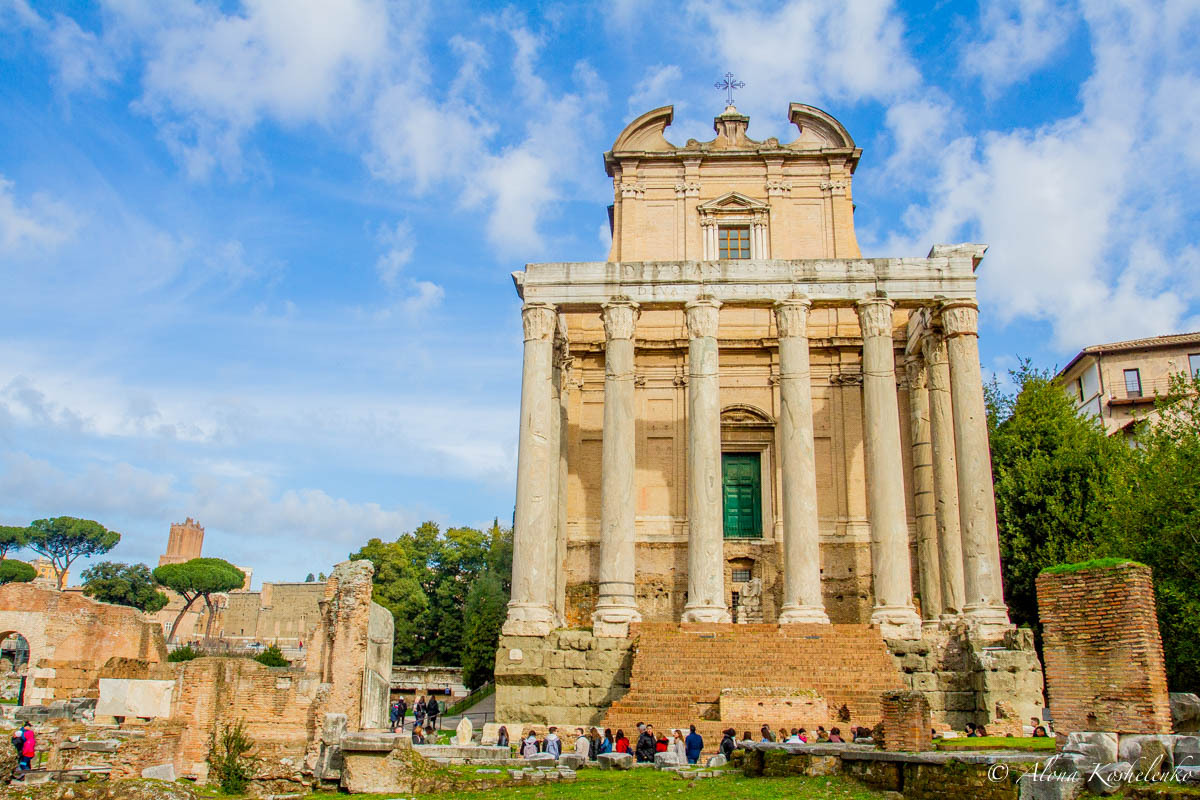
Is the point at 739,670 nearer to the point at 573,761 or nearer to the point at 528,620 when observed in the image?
the point at 528,620

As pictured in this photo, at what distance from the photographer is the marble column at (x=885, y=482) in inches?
902

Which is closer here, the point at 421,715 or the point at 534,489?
the point at 534,489

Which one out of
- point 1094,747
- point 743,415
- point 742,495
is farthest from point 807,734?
point 743,415

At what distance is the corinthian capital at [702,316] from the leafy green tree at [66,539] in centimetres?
8571

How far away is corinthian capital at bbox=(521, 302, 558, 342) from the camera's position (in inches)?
1007

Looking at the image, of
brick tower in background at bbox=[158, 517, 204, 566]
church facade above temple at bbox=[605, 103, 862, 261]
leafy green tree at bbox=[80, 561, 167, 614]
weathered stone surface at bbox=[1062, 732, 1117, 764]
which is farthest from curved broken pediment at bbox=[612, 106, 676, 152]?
brick tower in background at bbox=[158, 517, 204, 566]

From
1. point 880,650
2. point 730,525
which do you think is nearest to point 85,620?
point 730,525

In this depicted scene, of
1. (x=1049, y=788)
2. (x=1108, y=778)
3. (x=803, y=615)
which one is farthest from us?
(x=803, y=615)

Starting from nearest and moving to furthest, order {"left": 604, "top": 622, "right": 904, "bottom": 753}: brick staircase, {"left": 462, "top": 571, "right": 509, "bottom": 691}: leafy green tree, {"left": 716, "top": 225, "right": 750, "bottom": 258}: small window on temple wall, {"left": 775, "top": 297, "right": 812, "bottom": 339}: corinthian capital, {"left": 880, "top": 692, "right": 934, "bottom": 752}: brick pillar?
{"left": 880, "top": 692, "right": 934, "bottom": 752}: brick pillar, {"left": 604, "top": 622, "right": 904, "bottom": 753}: brick staircase, {"left": 775, "top": 297, "right": 812, "bottom": 339}: corinthian capital, {"left": 716, "top": 225, "right": 750, "bottom": 258}: small window on temple wall, {"left": 462, "top": 571, "right": 509, "bottom": 691}: leafy green tree

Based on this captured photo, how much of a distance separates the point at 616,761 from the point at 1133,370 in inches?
1462

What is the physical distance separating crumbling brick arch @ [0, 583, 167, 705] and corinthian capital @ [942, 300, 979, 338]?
24544mm

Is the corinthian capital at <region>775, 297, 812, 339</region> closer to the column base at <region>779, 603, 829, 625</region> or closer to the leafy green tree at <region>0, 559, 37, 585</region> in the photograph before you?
the column base at <region>779, 603, 829, 625</region>

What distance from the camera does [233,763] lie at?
14.1 m

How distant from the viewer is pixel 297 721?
54.2ft
